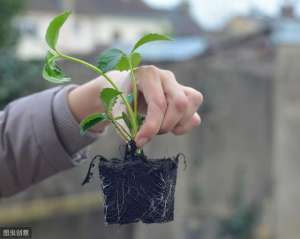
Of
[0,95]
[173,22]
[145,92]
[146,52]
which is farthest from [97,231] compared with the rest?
[173,22]

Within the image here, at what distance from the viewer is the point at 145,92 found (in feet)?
3.53

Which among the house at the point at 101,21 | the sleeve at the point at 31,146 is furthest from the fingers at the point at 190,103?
the house at the point at 101,21

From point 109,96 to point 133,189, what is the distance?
0.46ft

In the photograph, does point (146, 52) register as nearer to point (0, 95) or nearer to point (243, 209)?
point (243, 209)

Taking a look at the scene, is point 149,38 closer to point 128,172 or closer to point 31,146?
point 128,172

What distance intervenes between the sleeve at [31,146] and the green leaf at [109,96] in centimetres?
39

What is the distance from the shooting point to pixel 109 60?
3.24ft

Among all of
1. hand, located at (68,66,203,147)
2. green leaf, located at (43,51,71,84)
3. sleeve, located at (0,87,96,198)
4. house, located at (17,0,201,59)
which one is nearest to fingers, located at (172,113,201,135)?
hand, located at (68,66,203,147)

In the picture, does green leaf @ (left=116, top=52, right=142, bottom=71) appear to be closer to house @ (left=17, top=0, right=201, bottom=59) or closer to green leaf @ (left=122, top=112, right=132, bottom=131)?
green leaf @ (left=122, top=112, right=132, bottom=131)

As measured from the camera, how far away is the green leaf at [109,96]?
Answer: 3.24ft

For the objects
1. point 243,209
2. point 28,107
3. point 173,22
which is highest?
point 173,22

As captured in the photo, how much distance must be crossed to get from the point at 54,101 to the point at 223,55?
5982mm

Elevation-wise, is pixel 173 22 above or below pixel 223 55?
above

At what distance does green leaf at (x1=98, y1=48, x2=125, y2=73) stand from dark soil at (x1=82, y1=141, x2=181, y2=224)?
4.5 inches
